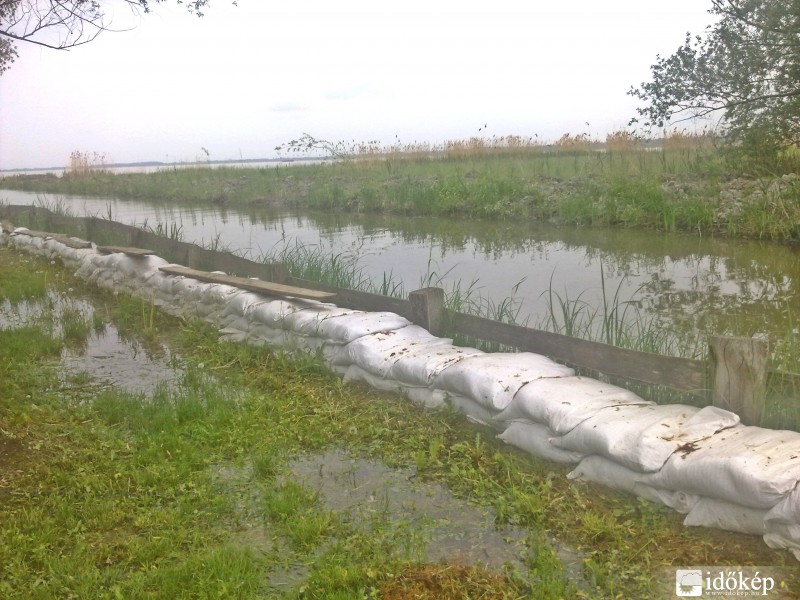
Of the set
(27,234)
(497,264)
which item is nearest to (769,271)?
(497,264)

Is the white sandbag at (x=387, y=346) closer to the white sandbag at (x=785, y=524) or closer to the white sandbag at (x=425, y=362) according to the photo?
the white sandbag at (x=425, y=362)

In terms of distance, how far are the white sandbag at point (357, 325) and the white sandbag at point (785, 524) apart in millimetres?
2247

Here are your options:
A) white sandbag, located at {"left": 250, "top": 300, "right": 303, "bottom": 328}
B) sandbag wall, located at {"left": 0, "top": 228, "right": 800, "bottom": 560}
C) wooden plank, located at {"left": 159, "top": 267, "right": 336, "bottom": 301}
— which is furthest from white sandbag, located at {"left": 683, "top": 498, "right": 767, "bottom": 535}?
white sandbag, located at {"left": 250, "top": 300, "right": 303, "bottom": 328}

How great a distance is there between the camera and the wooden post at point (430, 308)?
4035 mm

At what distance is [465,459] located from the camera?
9.70 feet

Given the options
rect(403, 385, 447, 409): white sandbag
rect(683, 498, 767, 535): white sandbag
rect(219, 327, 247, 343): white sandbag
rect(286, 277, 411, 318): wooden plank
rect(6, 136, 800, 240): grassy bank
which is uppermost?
rect(6, 136, 800, 240): grassy bank

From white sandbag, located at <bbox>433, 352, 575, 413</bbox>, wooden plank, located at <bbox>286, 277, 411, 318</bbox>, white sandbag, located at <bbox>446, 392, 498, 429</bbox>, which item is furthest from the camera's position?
wooden plank, located at <bbox>286, 277, 411, 318</bbox>

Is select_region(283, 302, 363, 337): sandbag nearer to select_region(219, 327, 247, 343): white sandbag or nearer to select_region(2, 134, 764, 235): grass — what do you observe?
select_region(219, 327, 247, 343): white sandbag

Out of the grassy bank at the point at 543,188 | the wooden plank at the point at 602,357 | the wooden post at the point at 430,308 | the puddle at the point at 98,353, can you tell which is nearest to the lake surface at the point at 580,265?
the grassy bank at the point at 543,188

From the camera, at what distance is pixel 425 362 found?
354cm

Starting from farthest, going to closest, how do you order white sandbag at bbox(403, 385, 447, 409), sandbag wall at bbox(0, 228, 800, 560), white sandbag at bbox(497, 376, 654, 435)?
white sandbag at bbox(403, 385, 447, 409)
white sandbag at bbox(497, 376, 654, 435)
sandbag wall at bbox(0, 228, 800, 560)

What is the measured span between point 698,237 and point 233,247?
6.05 metres

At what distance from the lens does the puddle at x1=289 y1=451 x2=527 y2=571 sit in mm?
2326

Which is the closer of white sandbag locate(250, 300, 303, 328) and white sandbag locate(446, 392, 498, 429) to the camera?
white sandbag locate(446, 392, 498, 429)
